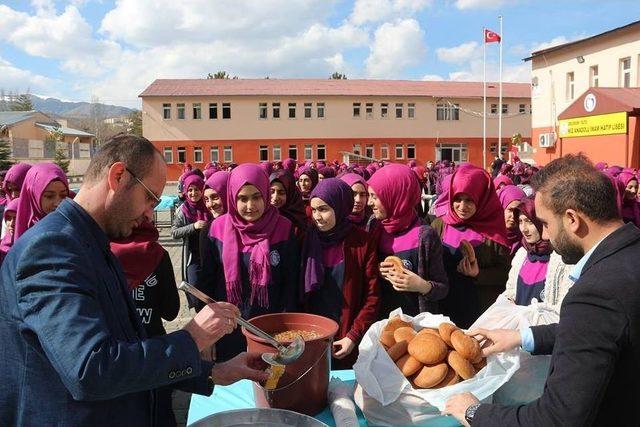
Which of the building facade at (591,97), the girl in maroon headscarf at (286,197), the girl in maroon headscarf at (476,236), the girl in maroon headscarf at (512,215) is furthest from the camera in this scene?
the building facade at (591,97)

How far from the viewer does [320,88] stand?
34906mm

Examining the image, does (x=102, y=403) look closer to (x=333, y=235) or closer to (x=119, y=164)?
(x=119, y=164)

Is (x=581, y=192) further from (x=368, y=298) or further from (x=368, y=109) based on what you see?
(x=368, y=109)

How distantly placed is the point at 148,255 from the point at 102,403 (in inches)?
62.3

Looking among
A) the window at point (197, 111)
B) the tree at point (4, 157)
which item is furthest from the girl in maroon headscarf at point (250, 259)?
the window at point (197, 111)

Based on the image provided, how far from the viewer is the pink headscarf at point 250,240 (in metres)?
3.07

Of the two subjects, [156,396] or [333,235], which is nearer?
[156,396]

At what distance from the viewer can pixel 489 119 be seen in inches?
1421

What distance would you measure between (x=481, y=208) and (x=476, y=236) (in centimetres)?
20

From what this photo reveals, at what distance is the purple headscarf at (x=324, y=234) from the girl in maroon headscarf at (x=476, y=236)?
2.42 feet

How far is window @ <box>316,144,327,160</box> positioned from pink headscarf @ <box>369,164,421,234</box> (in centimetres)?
3132

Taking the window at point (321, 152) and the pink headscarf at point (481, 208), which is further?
the window at point (321, 152)

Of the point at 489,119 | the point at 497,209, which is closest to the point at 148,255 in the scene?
the point at 497,209

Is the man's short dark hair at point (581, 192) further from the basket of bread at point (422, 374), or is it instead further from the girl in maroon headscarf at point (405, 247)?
the girl in maroon headscarf at point (405, 247)
